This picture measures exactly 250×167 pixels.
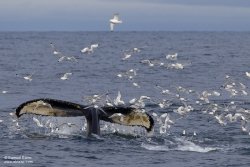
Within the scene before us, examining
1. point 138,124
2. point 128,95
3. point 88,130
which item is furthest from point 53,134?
point 128,95

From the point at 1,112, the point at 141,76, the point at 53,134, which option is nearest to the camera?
the point at 53,134

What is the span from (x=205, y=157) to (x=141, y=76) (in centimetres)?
2725

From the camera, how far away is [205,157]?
19281 millimetres

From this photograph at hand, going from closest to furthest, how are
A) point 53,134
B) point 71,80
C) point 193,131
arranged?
point 53,134 < point 193,131 < point 71,80

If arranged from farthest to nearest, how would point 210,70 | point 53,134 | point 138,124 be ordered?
point 210,70
point 53,134
point 138,124

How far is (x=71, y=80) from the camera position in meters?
43.0

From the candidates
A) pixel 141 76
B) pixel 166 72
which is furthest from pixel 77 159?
pixel 166 72

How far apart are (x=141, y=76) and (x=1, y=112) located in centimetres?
1988

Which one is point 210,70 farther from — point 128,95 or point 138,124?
point 138,124

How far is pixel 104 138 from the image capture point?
21.1 metres

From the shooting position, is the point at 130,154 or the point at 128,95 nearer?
the point at 130,154

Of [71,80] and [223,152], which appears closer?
[223,152]

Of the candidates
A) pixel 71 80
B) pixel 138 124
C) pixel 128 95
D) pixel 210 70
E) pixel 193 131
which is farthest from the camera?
pixel 210 70

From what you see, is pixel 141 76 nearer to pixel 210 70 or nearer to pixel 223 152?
pixel 210 70
